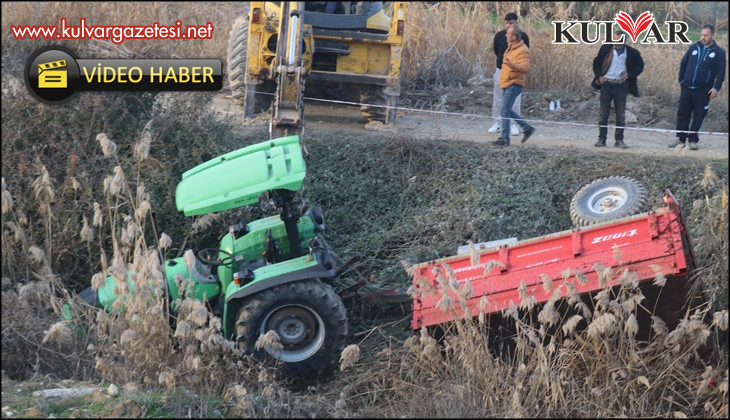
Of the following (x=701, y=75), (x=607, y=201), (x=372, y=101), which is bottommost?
(x=607, y=201)

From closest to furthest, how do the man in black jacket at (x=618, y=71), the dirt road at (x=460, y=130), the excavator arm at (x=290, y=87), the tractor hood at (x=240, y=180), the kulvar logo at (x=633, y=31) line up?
the tractor hood at (x=240, y=180) → the excavator arm at (x=290, y=87) → the man in black jacket at (x=618, y=71) → the dirt road at (x=460, y=130) → the kulvar logo at (x=633, y=31)

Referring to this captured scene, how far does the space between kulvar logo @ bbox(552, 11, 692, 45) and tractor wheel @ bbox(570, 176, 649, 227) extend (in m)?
5.37

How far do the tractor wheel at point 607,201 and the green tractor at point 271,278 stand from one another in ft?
9.89

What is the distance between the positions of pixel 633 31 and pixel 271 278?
9.72 metres

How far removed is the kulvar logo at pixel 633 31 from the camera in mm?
13784

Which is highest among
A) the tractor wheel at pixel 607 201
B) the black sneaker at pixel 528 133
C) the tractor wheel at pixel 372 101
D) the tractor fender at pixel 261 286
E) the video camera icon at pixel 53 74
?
the video camera icon at pixel 53 74

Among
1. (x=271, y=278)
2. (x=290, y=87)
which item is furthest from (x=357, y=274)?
(x=290, y=87)

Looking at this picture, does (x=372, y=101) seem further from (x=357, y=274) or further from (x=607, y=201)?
(x=607, y=201)

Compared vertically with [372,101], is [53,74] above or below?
above

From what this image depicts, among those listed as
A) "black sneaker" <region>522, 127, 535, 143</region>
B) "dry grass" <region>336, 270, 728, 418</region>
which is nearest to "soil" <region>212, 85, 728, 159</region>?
"black sneaker" <region>522, 127, 535, 143</region>

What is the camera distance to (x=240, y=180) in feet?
21.0

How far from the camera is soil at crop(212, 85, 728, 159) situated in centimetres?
1112

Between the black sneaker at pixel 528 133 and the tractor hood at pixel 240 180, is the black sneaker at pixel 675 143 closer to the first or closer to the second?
the black sneaker at pixel 528 133

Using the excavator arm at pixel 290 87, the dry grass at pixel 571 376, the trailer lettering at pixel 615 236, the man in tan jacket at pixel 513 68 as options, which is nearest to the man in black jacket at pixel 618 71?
the man in tan jacket at pixel 513 68
